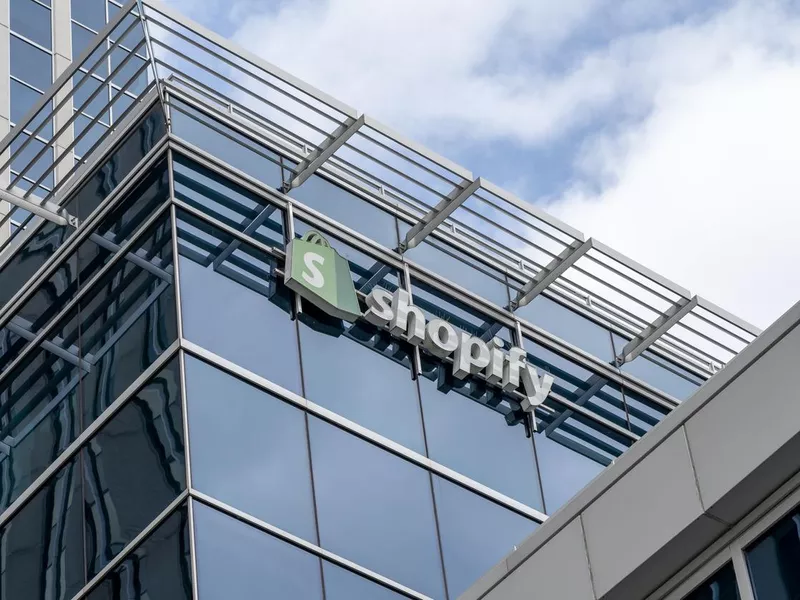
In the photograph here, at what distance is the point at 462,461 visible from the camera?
1952cm

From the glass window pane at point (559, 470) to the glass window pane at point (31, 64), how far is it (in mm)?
21711

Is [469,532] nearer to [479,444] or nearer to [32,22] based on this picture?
[479,444]

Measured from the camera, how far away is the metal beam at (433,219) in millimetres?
20681

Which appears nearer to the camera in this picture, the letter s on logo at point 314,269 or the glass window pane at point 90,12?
the letter s on logo at point 314,269

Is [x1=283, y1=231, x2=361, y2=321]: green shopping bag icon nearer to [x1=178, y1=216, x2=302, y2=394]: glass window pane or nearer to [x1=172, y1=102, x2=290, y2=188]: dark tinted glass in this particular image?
[x1=178, y1=216, x2=302, y2=394]: glass window pane

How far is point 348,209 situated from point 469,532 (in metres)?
4.40

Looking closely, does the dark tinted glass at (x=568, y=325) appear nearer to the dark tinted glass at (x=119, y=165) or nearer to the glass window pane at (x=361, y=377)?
Result: the glass window pane at (x=361, y=377)

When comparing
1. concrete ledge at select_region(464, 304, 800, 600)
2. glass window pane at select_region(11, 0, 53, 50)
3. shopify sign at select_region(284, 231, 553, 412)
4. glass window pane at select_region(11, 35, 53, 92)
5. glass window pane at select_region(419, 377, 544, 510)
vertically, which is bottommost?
concrete ledge at select_region(464, 304, 800, 600)

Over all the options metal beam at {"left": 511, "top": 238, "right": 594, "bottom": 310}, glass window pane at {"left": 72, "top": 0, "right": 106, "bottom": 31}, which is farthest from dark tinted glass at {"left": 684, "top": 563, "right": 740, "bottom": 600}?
glass window pane at {"left": 72, "top": 0, "right": 106, "bottom": 31}

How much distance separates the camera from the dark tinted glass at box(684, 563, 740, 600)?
444 inches

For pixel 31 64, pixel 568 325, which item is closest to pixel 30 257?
pixel 568 325

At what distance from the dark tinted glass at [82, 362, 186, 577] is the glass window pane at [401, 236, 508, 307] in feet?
16.0

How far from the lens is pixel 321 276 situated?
19.2 metres

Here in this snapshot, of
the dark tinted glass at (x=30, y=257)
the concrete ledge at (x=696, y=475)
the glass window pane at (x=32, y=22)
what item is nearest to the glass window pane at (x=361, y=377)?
the dark tinted glass at (x=30, y=257)
